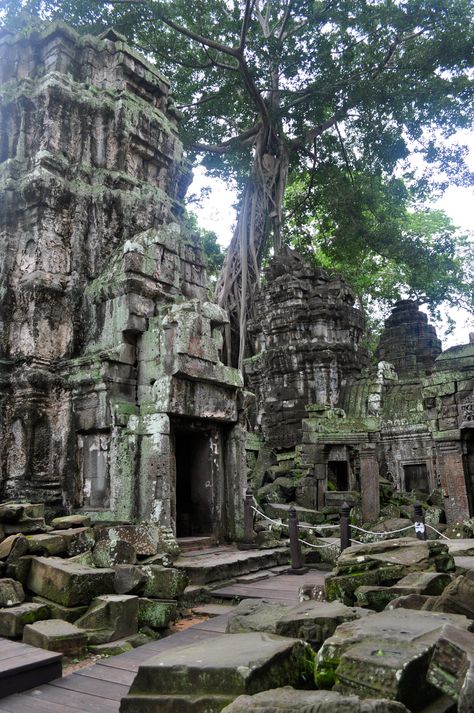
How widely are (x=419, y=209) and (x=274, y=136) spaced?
618 inches

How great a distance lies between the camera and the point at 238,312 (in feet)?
63.3

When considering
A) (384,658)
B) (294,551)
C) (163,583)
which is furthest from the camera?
(294,551)

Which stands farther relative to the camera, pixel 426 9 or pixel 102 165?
pixel 426 9

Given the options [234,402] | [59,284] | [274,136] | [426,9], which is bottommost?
[234,402]

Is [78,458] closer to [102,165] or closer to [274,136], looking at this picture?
[102,165]

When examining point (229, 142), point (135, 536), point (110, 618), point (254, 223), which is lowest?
point (110, 618)

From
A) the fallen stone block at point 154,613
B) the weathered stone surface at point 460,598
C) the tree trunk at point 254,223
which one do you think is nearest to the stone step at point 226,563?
the fallen stone block at point 154,613

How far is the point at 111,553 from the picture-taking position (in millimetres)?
5398

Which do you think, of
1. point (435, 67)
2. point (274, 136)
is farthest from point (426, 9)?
point (274, 136)

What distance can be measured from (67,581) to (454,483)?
23.5 ft

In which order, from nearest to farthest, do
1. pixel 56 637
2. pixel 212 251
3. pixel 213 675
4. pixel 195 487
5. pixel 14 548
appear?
pixel 213 675
pixel 56 637
pixel 14 548
pixel 195 487
pixel 212 251

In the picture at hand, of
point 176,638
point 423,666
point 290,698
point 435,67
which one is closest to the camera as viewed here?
point 290,698

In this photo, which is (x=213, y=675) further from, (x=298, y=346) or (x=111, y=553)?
(x=298, y=346)

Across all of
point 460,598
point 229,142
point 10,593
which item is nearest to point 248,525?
point 10,593
